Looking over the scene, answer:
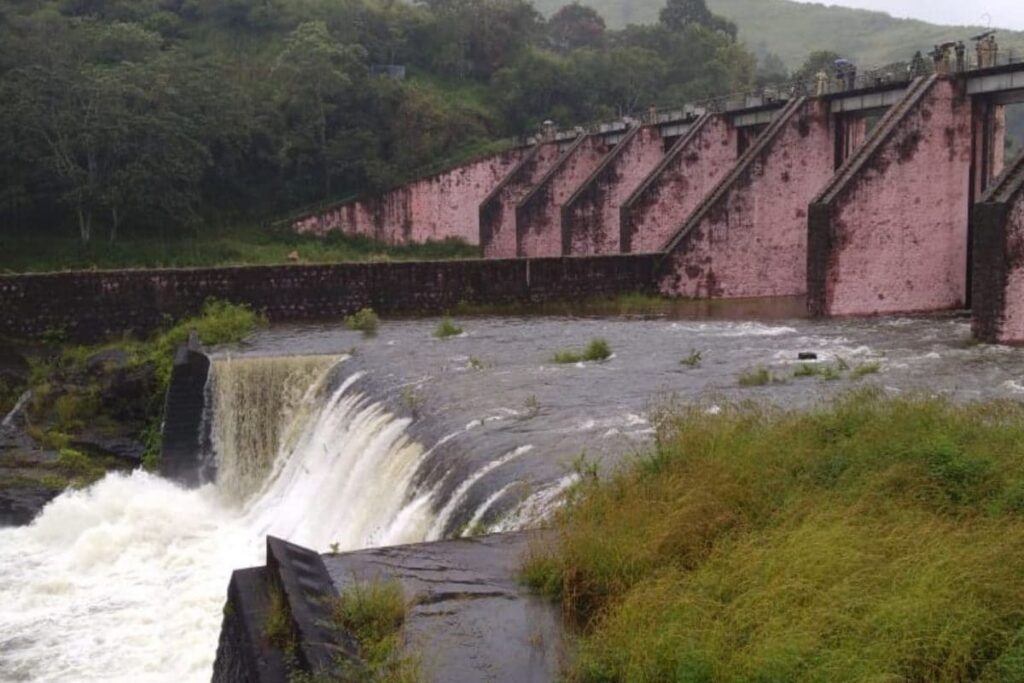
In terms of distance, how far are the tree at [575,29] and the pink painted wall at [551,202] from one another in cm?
3693

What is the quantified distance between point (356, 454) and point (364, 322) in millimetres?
8133

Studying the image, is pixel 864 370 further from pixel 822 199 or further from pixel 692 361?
pixel 822 199

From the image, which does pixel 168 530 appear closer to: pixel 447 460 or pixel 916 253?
pixel 447 460

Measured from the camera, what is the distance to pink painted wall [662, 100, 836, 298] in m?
23.8

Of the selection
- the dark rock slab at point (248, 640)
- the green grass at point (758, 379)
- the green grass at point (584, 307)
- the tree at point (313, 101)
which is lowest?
the dark rock slab at point (248, 640)

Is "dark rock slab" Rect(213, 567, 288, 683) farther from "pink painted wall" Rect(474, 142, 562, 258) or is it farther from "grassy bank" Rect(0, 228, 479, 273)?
"pink painted wall" Rect(474, 142, 562, 258)

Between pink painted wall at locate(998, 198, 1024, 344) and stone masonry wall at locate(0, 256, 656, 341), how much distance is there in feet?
26.7

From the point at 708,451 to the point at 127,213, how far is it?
104 feet

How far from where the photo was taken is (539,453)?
9.88m

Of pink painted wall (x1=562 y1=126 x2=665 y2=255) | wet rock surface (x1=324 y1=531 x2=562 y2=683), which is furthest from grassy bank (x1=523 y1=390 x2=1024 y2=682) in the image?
pink painted wall (x1=562 y1=126 x2=665 y2=255)

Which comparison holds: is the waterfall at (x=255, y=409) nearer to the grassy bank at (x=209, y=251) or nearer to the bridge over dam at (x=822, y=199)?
the bridge over dam at (x=822, y=199)

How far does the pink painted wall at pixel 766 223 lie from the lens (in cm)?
2375

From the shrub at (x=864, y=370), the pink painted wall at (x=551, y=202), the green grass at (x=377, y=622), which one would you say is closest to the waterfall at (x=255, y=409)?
the shrub at (x=864, y=370)

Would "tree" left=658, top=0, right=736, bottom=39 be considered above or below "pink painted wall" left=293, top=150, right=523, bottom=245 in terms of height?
above
